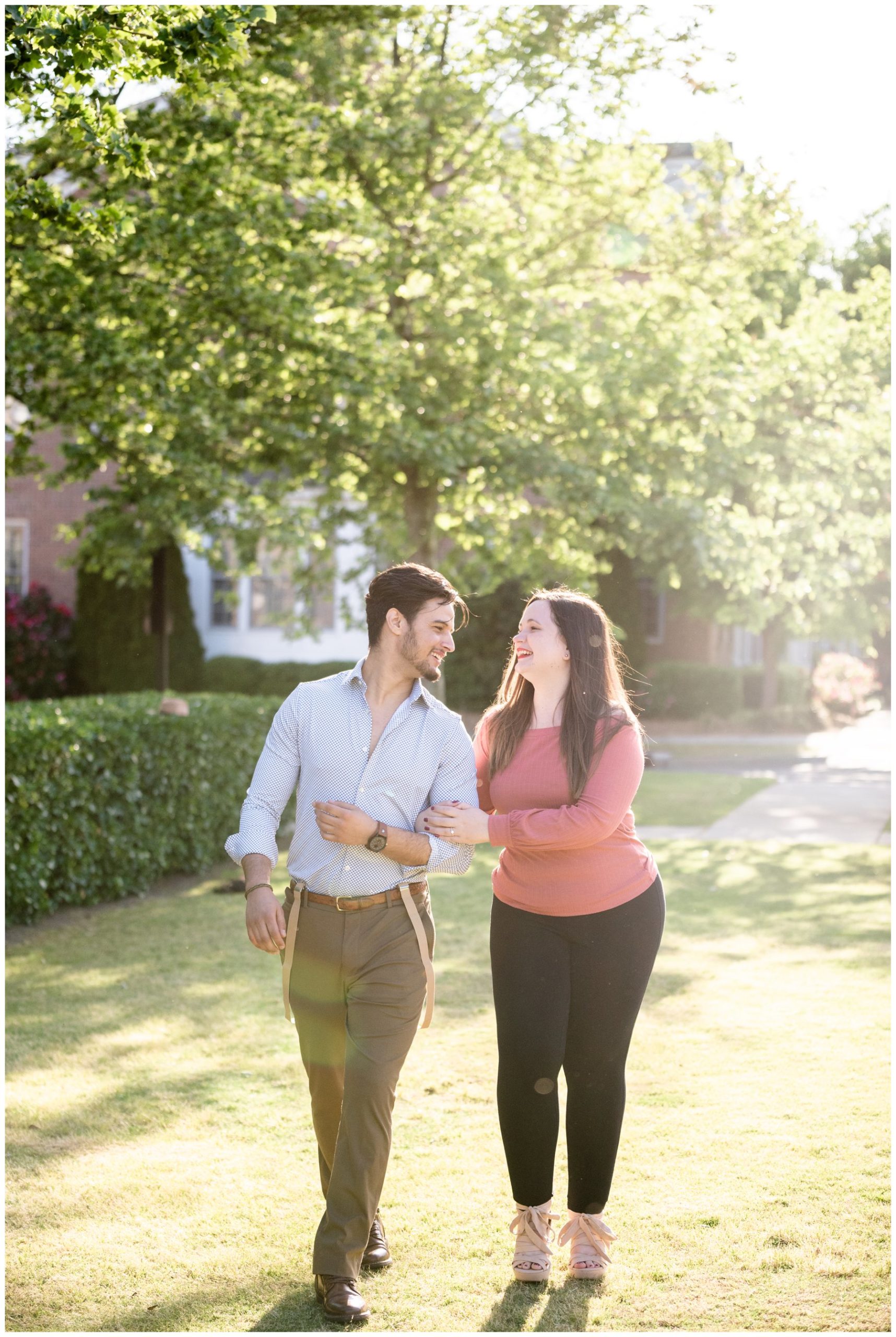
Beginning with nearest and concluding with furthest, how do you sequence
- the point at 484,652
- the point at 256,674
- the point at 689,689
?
the point at 256,674, the point at 484,652, the point at 689,689

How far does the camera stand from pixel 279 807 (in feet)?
12.5

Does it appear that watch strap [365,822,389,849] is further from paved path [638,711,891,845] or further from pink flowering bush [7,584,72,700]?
pink flowering bush [7,584,72,700]

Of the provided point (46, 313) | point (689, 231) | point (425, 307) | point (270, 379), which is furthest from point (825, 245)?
point (46, 313)

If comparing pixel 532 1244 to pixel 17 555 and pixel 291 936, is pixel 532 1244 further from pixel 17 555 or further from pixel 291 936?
pixel 17 555

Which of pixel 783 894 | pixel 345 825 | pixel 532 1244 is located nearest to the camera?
pixel 345 825

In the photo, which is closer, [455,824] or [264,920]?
[264,920]

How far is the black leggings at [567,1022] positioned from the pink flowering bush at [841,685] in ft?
96.7

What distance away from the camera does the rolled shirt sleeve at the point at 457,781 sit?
12.8 feet

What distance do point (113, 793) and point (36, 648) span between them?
1572 cm

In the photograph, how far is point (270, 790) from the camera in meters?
3.86

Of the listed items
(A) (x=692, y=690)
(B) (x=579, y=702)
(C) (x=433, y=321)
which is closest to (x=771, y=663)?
(A) (x=692, y=690)

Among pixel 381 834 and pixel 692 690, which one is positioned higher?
pixel 381 834

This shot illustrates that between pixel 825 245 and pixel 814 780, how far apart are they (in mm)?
13412

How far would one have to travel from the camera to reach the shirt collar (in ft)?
12.9
